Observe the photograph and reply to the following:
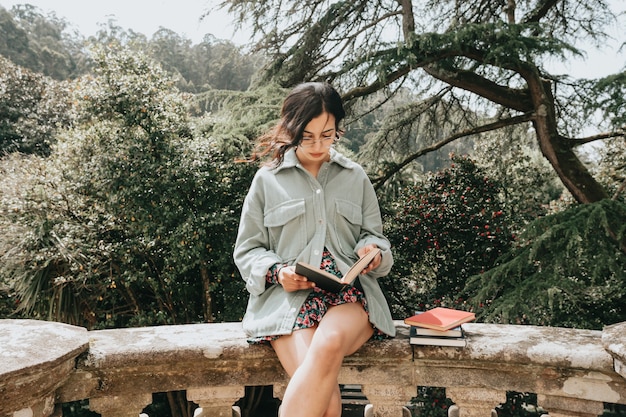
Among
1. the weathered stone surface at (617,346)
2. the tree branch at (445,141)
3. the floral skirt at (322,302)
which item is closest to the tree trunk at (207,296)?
the tree branch at (445,141)

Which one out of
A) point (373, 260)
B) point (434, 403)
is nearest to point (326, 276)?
point (373, 260)

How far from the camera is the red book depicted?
1.85 metres

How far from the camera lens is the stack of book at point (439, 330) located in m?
1.84

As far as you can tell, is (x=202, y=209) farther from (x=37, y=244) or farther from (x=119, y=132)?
(x=37, y=244)

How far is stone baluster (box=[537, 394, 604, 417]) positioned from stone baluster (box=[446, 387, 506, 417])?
0.15m

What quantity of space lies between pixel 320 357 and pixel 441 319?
1.85ft

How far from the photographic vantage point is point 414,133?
750 cm

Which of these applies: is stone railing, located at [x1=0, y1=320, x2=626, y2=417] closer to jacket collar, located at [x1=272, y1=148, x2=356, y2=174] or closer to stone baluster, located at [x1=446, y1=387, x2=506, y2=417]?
stone baluster, located at [x1=446, y1=387, x2=506, y2=417]

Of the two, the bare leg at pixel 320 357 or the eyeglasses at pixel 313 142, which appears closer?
the bare leg at pixel 320 357

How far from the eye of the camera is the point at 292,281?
1801mm

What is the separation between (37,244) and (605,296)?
6738mm

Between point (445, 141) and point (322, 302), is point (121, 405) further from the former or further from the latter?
point (445, 141)

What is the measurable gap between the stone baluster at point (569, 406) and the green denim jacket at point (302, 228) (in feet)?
1.96

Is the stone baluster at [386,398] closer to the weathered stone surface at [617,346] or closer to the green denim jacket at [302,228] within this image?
the green denim jacket at [302,228]
